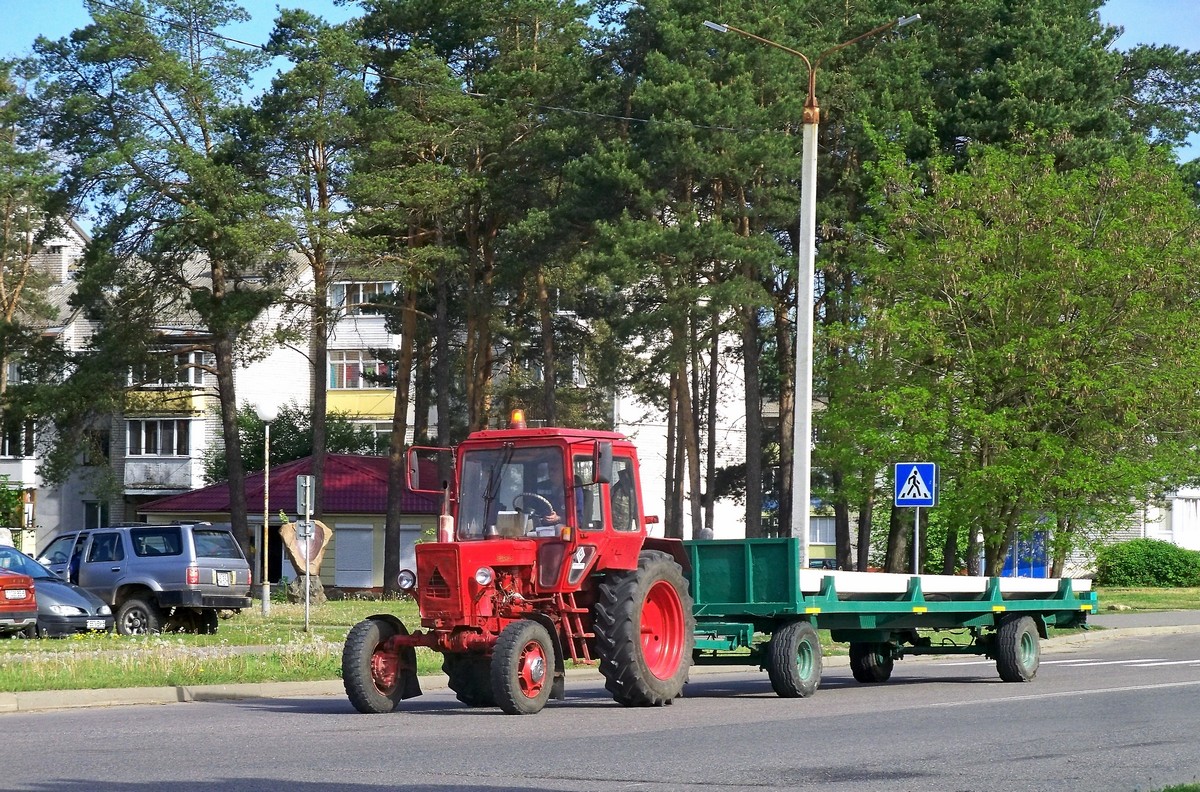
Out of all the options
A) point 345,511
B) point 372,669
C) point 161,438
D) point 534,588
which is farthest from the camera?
point 161,438

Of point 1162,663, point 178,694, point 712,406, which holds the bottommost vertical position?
point 1162,663

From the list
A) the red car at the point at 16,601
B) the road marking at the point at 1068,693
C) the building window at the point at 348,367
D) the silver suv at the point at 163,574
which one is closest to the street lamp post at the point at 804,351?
the road marking at the point at 1068,693

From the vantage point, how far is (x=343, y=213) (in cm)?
4247

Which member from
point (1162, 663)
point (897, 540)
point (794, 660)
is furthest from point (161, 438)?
point (794, 660)

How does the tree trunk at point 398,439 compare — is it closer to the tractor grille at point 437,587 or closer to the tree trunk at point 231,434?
the tree trunk at point 231,434

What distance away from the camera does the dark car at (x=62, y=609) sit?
25453 millimetres

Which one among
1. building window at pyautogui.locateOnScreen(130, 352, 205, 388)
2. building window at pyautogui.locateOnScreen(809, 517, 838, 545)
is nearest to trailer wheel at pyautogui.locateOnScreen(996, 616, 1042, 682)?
building window at pyautogui.locateOnScreen(130, 352, 205, 388)

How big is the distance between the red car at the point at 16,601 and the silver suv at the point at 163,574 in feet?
13.6

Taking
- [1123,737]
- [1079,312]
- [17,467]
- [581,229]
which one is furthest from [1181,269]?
[17,467]

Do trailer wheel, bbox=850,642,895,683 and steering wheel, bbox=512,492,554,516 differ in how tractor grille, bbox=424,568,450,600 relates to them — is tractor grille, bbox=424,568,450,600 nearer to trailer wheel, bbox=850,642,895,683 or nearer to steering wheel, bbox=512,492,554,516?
steering wheel, bbox=512,492,554,516

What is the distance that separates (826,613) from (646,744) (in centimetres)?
521

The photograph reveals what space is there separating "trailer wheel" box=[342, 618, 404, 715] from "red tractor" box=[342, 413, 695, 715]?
0.01 metres

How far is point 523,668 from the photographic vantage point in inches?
571

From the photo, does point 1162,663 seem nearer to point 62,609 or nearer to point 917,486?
point 917,486
